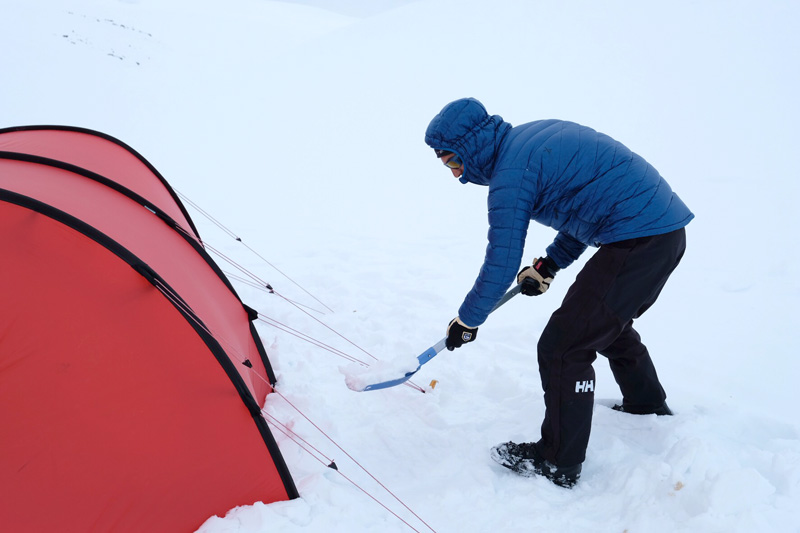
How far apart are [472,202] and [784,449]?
5.94 metres

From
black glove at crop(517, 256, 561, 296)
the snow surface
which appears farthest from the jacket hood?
the snow surface

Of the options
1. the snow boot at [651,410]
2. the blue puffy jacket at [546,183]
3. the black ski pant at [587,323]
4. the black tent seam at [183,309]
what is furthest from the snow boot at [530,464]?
the black tent seam at [183,309]

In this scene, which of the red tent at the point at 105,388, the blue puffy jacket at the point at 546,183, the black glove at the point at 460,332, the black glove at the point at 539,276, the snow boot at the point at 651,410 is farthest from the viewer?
the black glove at the point at 539,276

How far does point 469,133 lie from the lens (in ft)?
8.16

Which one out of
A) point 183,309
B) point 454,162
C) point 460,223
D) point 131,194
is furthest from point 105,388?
point 460,223

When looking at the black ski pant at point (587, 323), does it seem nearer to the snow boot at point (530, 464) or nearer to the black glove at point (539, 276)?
the snow boot at point (530, 464)

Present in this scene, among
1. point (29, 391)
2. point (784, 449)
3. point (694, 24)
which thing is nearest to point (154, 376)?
point (29, 391)

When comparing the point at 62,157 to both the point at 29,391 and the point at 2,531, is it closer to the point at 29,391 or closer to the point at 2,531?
the point at 29,391

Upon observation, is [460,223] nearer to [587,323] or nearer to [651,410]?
[651,410]

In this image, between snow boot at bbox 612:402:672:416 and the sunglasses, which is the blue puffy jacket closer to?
the sunglasses

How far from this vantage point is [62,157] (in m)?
2.88

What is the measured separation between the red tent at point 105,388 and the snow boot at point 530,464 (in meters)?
1.14

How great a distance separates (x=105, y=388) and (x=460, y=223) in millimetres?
5805

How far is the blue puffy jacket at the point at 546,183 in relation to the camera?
94.0 inches
